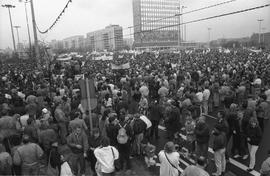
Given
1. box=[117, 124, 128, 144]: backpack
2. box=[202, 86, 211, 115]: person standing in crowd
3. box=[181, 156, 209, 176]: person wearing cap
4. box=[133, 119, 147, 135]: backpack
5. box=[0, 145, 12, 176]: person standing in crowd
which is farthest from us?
box=[202, 86, 211, 115]: person standing in crowd

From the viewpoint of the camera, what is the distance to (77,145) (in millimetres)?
5938

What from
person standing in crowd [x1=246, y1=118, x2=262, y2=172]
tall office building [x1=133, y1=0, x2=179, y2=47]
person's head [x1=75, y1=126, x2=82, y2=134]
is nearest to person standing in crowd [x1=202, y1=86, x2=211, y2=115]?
person standing in crowd [x1=246, y1=118, x2=262, y2=172]

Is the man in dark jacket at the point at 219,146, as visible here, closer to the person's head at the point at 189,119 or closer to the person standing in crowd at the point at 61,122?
the person's head at the point at 189,119

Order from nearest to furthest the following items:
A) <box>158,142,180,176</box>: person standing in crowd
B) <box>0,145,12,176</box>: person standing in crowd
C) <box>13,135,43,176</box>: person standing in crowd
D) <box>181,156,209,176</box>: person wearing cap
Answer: <box>181,156,209,176</box>: person wearing cap
<box>158,142,180,176</box>: person standing in crowd
<box>0,145,12,176</box>: person standing in crowd
<box>13,135,43,176</box>: person standing in crowd

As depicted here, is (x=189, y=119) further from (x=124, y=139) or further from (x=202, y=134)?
(x=124, y=139)

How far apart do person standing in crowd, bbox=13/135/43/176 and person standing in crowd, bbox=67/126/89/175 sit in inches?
29.9

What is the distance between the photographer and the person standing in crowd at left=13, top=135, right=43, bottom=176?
5.42 meters

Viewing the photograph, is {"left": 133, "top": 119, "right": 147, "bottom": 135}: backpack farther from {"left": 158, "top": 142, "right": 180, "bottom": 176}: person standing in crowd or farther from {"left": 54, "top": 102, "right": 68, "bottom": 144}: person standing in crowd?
{"left": 54, "top": 102, "right": 68, "bottom": 144}: person standing in crowd

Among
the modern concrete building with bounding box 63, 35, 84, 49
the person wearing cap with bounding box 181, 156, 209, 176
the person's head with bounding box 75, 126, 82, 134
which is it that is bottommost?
the person wearing cap with bounding box 181, 156, 209, 176

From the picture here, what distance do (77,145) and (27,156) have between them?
107 cm

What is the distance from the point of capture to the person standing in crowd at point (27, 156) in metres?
5.42

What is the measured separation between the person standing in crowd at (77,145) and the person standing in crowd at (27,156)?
759 mm

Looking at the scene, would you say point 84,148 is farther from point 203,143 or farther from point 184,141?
point 184,141

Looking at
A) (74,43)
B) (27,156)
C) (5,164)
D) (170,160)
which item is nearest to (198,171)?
(170,160)
